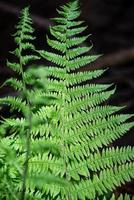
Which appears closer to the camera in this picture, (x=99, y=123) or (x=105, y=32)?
(x=99, y=123)

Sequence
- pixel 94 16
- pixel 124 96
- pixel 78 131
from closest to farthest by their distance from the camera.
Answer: pixel 78 131 → pixel 124 96 → pixel 94 16

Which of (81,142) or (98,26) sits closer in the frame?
(81,142)

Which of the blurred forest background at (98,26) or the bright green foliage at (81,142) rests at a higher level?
the blurred forest background at (98,26)

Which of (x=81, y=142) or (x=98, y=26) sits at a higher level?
(x=98, y=26)

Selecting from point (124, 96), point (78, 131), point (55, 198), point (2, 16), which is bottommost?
point (55, 198)

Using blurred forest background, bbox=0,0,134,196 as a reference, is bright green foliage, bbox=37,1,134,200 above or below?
below

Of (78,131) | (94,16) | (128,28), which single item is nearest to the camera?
(78,131)

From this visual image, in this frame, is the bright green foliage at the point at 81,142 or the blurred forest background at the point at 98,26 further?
the blurred forest background at the point at 98,26

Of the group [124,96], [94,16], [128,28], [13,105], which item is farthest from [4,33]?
[13,105]

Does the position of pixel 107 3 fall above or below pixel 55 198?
above

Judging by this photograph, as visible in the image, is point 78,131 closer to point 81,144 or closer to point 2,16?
point 81,144
